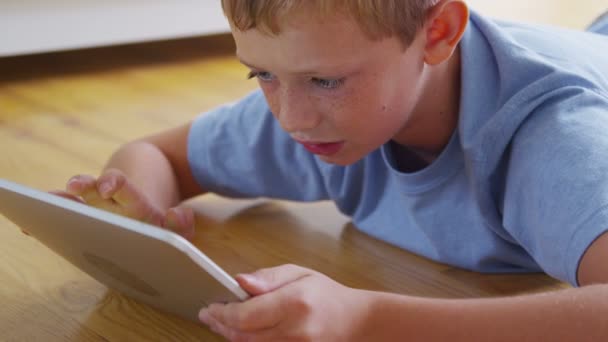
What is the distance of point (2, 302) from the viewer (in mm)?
835

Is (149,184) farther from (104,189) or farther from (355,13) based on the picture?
(355,13)

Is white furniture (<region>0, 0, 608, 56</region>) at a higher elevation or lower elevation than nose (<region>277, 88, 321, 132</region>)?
lower

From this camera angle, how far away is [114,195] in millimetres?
875

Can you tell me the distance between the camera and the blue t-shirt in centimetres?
72

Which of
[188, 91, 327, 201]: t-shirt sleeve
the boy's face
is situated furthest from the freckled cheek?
[188, 91, 327, 201]: t-shirt sleeve

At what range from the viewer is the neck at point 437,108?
0.86 metres

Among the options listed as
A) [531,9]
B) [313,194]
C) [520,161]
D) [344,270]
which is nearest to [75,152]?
[313,194]

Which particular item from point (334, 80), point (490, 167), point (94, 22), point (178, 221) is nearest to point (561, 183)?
point (490, 167)

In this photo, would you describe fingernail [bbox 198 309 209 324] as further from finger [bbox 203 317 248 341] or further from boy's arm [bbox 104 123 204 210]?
boy's arm [bbox 104 123 204 210]

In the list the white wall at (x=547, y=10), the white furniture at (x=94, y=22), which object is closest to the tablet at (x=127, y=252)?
the white furniture at (x=94, y=22)

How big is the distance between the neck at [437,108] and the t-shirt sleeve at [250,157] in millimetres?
168

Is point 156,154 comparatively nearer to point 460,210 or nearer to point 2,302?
point 2,302

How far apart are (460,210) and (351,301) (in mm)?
306

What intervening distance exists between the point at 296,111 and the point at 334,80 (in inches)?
1.7
